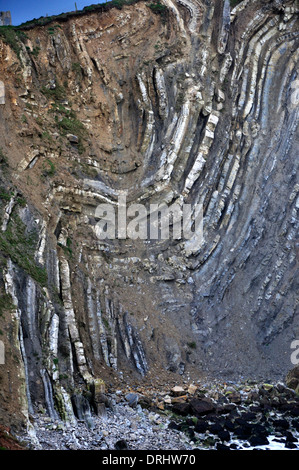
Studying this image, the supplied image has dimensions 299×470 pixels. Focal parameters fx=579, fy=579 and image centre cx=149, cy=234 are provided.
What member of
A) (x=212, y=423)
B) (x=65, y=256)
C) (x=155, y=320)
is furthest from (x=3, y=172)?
(x=212, y=423)

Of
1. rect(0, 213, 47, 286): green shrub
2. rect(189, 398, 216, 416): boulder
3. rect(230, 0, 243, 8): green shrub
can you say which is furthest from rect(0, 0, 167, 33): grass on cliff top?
rect(189, 398, 216, 416): boulder

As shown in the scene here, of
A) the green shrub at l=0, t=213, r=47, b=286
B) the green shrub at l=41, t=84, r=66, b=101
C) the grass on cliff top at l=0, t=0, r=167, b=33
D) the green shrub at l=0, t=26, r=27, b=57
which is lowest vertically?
the green shrub at l=0, t=213, r=47, b=286

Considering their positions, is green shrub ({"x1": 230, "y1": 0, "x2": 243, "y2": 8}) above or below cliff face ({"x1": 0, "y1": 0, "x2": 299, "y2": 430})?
above

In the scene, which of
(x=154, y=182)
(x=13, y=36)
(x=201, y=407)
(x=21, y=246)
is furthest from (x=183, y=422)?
(x=13, y=36)

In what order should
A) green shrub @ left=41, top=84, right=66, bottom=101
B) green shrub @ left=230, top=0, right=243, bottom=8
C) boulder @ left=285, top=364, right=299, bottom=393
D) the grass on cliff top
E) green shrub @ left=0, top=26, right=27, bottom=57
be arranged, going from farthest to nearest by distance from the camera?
green shrub @ left=230, top=0, right=243, bottom=8 → the grass on cliff top → green shrub @ left=41, top=84, right=66, bottom=101 → green shrub @ left=0, top=26, right=27, bottom=57 → boulder @ left=285, top=364, right=299, bottom=393

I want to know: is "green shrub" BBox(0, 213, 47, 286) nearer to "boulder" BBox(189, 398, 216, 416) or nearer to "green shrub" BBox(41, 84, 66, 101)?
"boulder" BBox(189, 398, 216, 416)

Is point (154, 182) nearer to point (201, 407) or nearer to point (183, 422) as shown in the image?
point (201, 407)

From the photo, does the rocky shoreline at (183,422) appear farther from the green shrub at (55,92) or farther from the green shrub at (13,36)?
the green shrub at (13,36)
